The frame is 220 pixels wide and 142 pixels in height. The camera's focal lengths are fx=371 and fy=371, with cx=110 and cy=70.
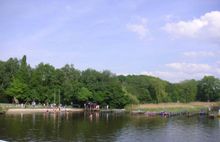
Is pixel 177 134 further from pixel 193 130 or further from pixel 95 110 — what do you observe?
pixel 95 110

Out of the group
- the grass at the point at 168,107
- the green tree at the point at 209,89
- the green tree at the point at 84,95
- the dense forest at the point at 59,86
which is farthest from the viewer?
the green tree at the point at 209,89

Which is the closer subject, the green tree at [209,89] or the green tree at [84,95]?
the green tree at [84,95]

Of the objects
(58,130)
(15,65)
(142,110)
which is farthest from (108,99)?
(58,130)

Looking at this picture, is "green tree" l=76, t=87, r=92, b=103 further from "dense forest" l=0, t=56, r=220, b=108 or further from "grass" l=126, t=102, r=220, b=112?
"grass" l=126, t=102, r=220, b=112

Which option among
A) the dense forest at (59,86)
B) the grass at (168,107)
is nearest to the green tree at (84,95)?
the dense forest at (59,86)

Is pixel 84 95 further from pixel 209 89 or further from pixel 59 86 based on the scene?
pixel 209 89

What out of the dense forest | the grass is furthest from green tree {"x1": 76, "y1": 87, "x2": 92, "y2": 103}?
the grass

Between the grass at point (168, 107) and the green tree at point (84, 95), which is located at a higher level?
the green tree at point (84, 95)

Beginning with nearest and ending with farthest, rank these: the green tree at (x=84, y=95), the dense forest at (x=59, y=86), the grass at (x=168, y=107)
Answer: the grass at (x=168, y=107) → the dense forest at (x=59, y=86) → the green tree at (x=84, y=95)

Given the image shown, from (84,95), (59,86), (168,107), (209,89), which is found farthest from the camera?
(209,89)

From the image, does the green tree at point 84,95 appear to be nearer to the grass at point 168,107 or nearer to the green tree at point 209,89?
the grass at point 168,107

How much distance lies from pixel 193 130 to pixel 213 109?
1952 inches

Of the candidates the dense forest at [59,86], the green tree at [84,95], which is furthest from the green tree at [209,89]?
the green tree at [84,95]

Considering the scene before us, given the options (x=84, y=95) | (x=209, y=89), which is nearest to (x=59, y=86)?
(x=84, y=95)
